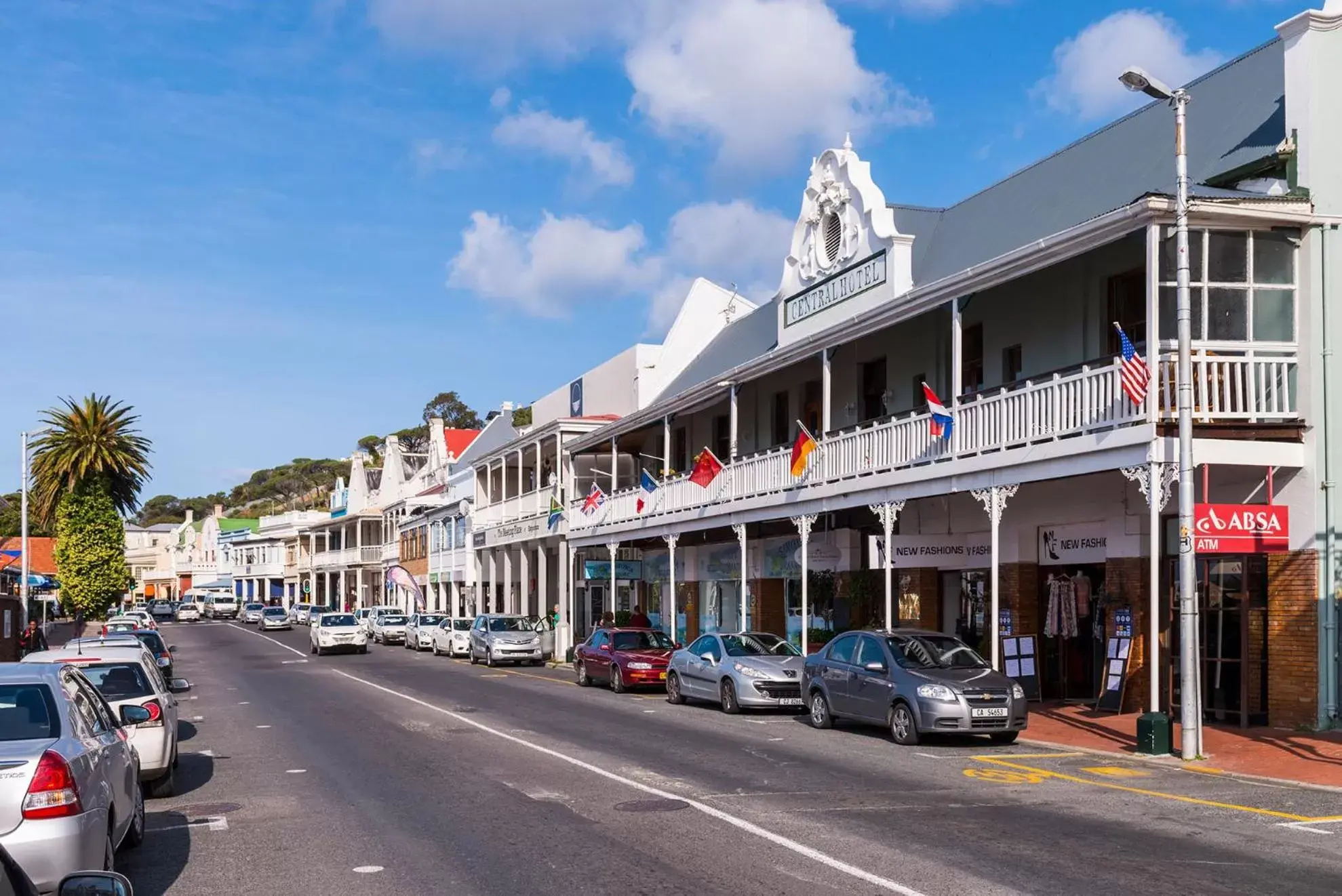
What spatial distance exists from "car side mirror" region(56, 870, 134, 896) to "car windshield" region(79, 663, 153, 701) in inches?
430

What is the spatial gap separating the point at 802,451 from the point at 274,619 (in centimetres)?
5880

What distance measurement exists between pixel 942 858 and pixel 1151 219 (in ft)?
34.2

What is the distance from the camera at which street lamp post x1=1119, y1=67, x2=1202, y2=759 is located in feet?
51.3

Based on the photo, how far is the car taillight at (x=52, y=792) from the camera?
7172 millimetres

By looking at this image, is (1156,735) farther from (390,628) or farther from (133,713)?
(390,628)

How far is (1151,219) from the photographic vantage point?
675 inches

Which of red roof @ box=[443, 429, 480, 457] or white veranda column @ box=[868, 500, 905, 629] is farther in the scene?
red roof @ box=[443, 429, 480, 457]

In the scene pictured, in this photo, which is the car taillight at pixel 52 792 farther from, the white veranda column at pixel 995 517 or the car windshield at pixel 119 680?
the white veranda column at pixel 995 517

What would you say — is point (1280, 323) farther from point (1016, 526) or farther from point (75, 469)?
point (75, 469)

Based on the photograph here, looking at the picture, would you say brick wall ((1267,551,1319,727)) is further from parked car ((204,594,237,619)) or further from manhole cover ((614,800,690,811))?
parked car ((204,594,237,619))

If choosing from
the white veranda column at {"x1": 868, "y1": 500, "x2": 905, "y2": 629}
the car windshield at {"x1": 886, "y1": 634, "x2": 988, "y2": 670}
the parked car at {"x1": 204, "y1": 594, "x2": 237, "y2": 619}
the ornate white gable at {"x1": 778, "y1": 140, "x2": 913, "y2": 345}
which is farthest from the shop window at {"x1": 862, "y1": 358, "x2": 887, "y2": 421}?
the parked car at {"x1": 204, "y1": 594, "x2": 237, "y2": 619}

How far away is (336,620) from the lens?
49656mm

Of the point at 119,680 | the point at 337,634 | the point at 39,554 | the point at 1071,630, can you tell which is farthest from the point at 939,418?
the point at 39,554

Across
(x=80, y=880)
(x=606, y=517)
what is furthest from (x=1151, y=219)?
(x=606, y=517)
